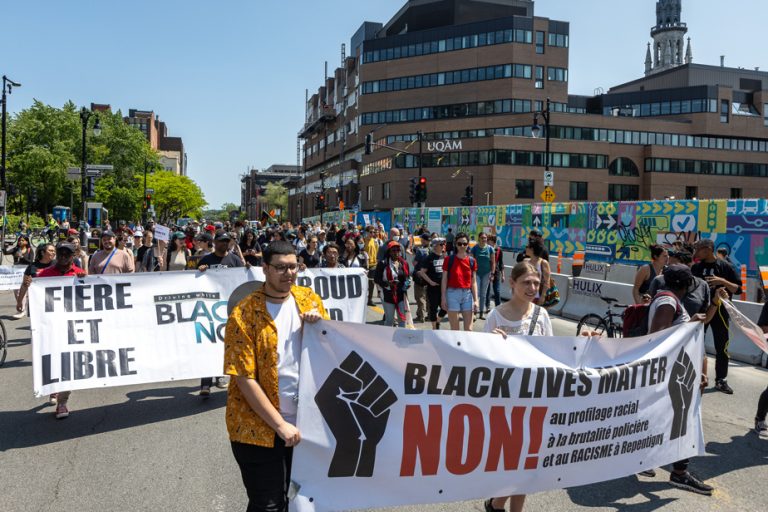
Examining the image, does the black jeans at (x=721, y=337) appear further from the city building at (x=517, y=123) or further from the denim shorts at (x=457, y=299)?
the city building at (x=517, y=123)

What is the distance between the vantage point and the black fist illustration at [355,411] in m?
3.57

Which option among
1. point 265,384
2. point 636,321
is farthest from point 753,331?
point 265,384

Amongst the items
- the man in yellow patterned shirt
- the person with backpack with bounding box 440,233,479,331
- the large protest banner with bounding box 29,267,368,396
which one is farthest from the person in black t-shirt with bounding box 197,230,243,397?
the man in yellow patterned shirt

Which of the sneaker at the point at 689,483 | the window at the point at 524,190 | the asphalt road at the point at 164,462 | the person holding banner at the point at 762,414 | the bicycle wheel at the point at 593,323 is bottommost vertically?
the asphalt road at the point at 164,462

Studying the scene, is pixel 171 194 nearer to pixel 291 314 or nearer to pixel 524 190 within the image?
pixel 524 190

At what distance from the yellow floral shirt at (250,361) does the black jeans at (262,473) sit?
0.06 meters

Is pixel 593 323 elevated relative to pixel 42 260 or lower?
lower

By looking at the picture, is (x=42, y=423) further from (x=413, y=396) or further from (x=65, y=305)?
(x=413, y=396)

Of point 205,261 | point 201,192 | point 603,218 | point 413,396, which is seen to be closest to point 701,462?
point 413,396

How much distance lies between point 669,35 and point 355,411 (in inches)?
7485

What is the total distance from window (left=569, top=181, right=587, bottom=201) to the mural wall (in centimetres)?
3973

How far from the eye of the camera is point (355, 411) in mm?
3680

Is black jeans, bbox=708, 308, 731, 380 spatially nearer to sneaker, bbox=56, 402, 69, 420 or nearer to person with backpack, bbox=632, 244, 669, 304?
person with backpack, bbox=632, 244, 669, 304

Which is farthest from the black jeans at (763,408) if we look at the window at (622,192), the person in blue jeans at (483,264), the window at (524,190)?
the window at (622,192)
